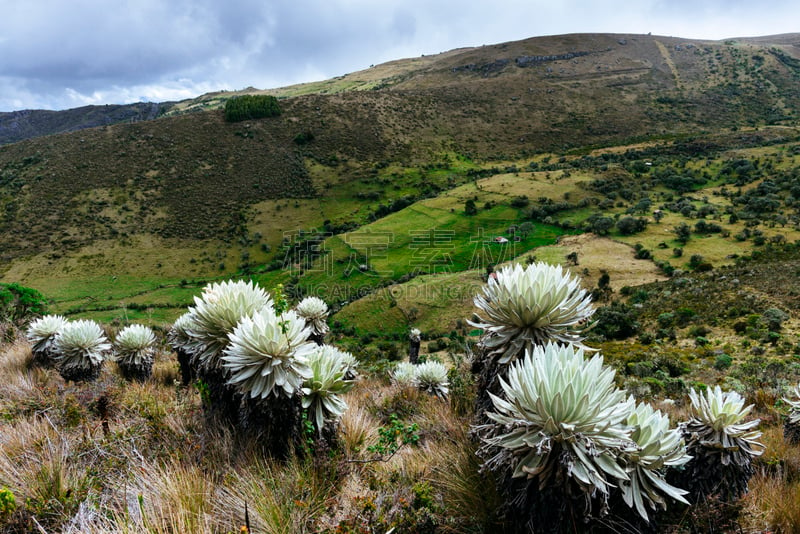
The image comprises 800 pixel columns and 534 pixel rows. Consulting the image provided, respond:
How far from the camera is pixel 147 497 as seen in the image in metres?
2.22

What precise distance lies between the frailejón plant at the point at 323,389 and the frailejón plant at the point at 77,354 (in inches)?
175

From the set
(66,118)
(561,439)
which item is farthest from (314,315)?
(66,118)

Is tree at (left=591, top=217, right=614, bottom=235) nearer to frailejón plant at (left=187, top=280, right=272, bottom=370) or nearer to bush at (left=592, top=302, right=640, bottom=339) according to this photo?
bush at (left=592, top=302, right=640, bottom=339)

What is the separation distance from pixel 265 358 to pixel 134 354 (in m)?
4.61

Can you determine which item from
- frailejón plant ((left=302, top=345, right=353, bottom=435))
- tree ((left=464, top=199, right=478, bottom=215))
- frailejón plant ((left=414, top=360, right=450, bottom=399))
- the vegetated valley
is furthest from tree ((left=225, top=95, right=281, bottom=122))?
frailejón plant ((left=302, top=345, right=353, bottom=435))

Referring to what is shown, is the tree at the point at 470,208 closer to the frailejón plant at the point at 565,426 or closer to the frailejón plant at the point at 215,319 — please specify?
the frailejón plant at the point at 215,319

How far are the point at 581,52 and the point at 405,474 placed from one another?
144 m

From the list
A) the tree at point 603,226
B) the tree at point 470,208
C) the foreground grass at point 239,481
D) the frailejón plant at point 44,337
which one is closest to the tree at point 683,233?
the tree at point 603,226

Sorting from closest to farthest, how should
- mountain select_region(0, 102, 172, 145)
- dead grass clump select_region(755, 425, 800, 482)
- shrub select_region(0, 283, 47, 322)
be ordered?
1. dead grass clump select_region(755, 425, 800, 482)
2. shrub select_region(0, 283, 47, 322)
3. mountain select_region(0, 102, 172, 145)

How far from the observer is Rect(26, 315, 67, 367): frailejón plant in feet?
18.7

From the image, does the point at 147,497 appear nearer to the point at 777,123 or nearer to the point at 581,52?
the point at 777,123

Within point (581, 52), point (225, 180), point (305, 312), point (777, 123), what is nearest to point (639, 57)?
point (581, 52)

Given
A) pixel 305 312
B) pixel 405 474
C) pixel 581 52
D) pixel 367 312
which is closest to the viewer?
pixel 405 474

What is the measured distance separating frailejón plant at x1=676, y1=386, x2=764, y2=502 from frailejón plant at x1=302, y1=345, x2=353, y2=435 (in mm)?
2522
